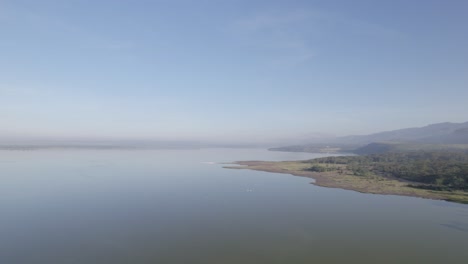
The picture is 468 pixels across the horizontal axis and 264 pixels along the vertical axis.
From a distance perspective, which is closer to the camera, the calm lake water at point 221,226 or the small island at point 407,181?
the calm lake water at point 221,226

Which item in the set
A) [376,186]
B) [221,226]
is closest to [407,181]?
[376,186]

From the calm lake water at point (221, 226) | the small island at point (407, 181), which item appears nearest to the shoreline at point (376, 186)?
the small island at point (407, 181)

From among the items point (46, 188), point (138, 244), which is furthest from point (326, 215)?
point (46, 188)

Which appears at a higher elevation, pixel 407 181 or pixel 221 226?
pixel 407 181

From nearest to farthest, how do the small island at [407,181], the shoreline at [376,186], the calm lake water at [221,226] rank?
1. the calm lake water at [221,226]
2. the shoreline at [376,186]
3. the small island at [407,181]

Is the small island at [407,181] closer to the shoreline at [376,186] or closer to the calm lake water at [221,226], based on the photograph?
the shoreline at [376,186]

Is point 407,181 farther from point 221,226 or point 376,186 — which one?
point 221,226

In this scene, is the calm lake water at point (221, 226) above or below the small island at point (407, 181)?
below

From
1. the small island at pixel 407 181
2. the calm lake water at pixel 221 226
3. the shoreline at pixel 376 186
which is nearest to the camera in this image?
the calm lake water at pixel 221 226

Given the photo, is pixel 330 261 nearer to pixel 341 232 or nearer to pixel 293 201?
pixel 341 232
